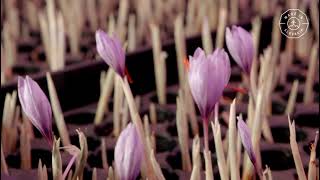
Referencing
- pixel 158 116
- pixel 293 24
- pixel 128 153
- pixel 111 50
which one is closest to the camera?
pixel 128 153

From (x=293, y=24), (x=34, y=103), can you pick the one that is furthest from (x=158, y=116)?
(x=34, y=103)

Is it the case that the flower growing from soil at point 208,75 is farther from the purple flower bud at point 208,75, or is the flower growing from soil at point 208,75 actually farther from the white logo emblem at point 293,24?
the white logo emblem at point 293,24

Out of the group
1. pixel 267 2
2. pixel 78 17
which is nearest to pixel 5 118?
pixel 78 17

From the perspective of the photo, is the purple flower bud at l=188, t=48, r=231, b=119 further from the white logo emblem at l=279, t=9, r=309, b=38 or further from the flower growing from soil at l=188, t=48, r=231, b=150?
the white logo emblem at l=279, t=9, r=309, b=38

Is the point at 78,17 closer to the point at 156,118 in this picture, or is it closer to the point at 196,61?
the point at 156,118

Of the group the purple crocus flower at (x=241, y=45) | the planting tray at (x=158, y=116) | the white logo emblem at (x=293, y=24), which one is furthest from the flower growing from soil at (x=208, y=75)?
the white logo emblem at (x=293, y=24)

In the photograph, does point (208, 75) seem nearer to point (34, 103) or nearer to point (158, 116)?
point (34, 103)

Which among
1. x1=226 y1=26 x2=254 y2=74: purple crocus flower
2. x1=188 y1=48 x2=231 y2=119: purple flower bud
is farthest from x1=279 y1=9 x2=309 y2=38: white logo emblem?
x1=188 y1=48 x2=231 y2=119: purple flower bud
